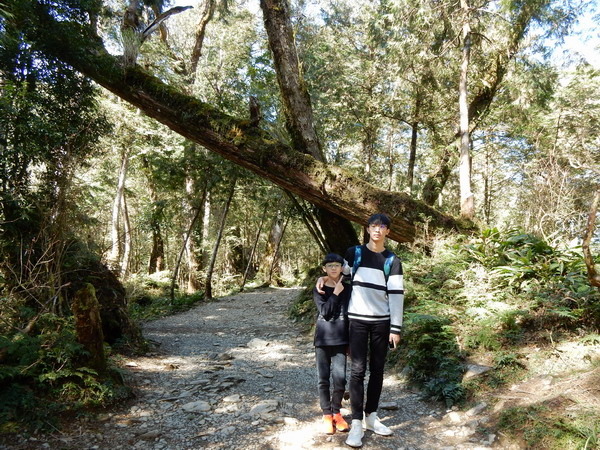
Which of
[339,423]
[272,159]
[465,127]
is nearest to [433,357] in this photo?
[339,423]

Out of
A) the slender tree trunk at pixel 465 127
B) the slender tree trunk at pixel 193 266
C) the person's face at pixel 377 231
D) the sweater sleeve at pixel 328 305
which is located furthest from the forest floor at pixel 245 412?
the slender tree trunk at pixel 193 266

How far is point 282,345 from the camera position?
741 centimetres

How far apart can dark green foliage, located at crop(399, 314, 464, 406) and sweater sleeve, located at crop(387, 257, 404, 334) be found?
1.57m

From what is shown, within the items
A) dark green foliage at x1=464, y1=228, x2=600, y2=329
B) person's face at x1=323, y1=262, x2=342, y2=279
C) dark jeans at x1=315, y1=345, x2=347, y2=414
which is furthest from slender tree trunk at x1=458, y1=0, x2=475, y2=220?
dark jeans at x1=315, y1=345, x2=347, y2=414

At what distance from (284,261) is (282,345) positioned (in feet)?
104

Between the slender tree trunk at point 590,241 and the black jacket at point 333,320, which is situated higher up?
the slender tree trunk at point 590,241

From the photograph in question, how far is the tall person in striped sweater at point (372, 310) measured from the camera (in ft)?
10.9

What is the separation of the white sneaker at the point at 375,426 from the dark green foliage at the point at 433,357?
98 centimetres

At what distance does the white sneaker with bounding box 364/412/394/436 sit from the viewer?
11.6 feet

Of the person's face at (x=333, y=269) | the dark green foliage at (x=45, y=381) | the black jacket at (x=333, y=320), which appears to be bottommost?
the dark green foliage at (x=45, y=381)

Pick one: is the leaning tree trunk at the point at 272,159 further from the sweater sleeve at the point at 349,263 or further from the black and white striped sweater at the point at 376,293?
the black and white striped sweater at the point at 376,293

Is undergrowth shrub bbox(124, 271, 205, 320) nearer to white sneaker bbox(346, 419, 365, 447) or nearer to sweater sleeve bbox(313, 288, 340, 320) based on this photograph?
sweater sleeve bbox(313, 288, 340, 320)

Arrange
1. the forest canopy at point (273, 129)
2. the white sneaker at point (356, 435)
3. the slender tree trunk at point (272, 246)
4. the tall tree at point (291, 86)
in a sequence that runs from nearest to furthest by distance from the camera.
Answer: the white sneaker at point (356, 435), the forest canopy at point (273, 129), the tall tree at point (291, 86), the slender tree trunk at point (272, 246)

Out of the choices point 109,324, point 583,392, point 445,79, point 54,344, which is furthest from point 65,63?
point 445,79
